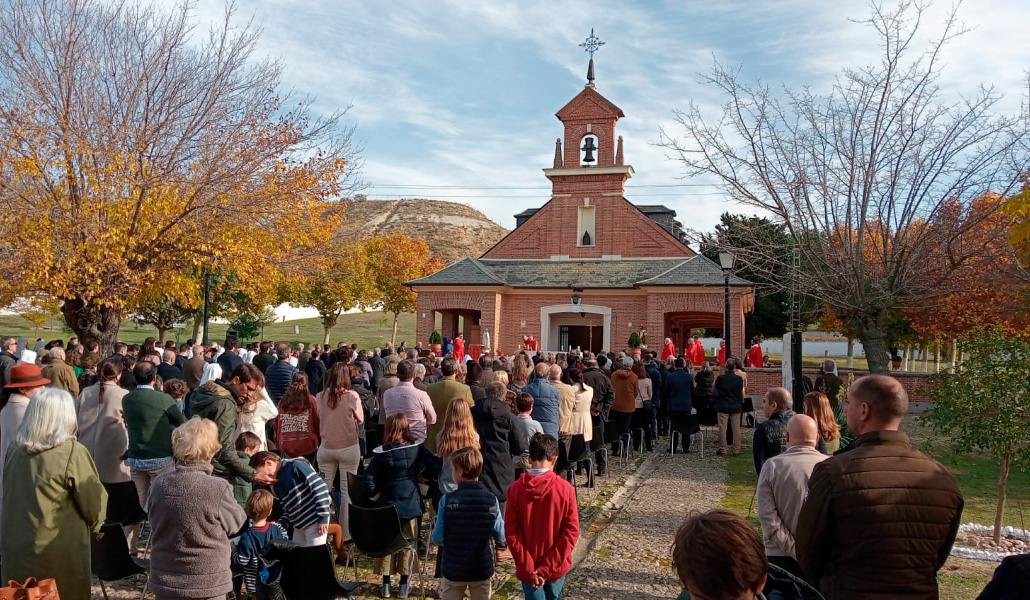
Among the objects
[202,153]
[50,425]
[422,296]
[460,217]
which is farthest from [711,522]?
[460,217]

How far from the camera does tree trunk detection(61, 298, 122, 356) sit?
626 inches

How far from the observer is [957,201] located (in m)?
10.1

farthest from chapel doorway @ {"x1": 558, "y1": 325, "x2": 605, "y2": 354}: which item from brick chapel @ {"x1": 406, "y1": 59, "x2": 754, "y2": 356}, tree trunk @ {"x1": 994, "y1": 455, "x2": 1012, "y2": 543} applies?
tree trunk @ {"x1": 994, "y1": 455, "x2": 1012, "y2": 543}

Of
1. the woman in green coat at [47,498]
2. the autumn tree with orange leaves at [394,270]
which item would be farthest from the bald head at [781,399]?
the autumn tree with orange leaves at [394,270]

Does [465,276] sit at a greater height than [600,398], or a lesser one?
greater

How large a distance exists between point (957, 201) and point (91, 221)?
1537cm

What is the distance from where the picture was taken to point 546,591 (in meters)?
4.62

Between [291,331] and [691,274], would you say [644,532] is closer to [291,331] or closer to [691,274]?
[691,274]

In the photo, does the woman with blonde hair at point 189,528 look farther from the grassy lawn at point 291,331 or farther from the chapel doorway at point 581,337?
the grassy lawn at point 291,331

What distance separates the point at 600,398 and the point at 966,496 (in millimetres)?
5345

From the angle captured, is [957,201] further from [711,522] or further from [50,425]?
[50,425]

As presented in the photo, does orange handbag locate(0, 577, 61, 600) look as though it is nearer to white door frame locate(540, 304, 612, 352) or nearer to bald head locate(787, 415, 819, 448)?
bald head locate(787, 415, 819, 448)

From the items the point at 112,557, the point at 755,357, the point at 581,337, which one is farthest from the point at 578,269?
the point at 112,557

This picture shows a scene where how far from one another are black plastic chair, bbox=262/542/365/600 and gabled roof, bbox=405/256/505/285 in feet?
80.2
